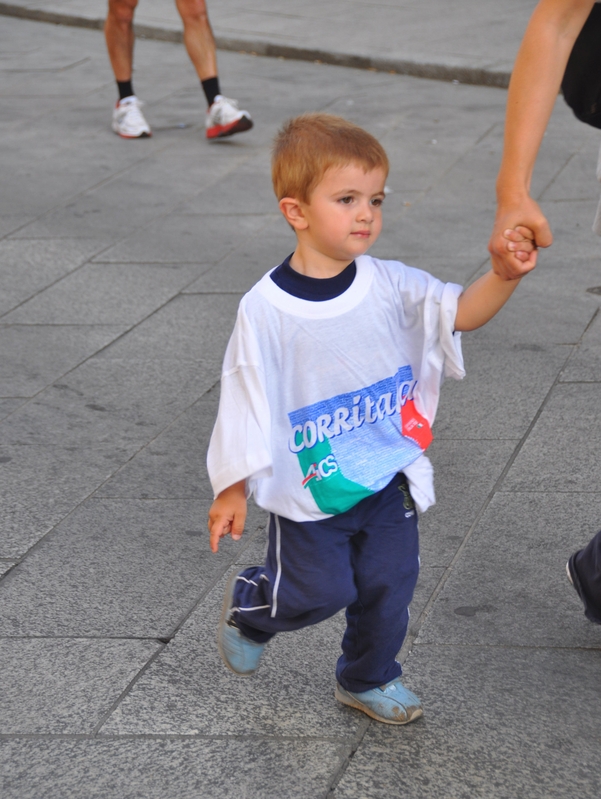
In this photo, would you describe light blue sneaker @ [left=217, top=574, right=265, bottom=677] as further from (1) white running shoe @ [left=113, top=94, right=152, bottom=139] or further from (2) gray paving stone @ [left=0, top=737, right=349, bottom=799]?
(1) white running shoe @ [left=113, top=94, right=152, bottom=139]

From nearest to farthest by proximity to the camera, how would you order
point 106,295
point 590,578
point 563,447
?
1. point 590,578
2. point 563,447
3. point 106,295

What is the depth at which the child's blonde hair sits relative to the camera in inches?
85.4

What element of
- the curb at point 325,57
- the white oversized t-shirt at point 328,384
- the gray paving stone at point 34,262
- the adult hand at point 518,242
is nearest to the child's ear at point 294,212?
the white oversized t-shirt at point 328,384

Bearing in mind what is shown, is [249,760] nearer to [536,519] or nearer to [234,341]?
[234,341]

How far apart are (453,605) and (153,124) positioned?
5.74 metres

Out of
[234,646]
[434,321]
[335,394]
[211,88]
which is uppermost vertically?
A: [434,321]

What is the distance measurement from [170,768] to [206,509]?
1.17m

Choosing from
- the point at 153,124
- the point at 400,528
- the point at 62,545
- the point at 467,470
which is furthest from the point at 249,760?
the point at 153,124

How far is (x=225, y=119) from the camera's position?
7.12 m

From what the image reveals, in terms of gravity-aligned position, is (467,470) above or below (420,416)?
below

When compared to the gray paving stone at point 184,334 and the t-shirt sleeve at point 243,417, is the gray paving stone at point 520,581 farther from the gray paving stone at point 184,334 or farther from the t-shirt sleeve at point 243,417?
the gray paving stone at point 184,334

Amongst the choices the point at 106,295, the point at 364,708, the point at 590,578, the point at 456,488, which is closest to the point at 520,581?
the point at 590,578

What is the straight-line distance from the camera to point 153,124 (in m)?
7.78

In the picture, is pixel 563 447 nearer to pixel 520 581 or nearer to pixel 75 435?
pixel 520 581
